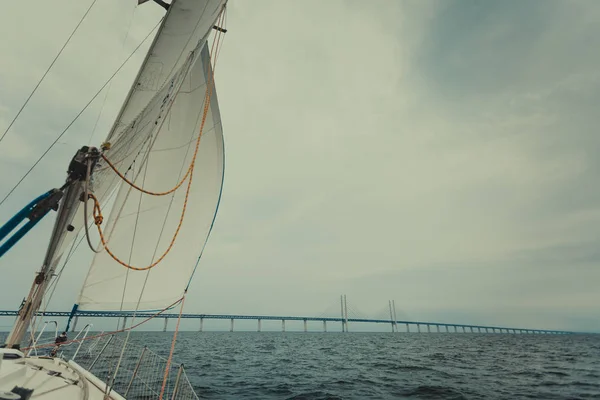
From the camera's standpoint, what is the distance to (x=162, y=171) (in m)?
7.64

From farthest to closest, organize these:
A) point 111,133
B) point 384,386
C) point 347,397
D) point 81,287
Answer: point 384,386 → point 347,397 → point 81,287 → point 111,133

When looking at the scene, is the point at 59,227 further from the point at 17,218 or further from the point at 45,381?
the point at 45,381

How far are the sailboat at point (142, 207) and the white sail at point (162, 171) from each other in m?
0.02

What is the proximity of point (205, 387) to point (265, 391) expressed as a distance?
248cm

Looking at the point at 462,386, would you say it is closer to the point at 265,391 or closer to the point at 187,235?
the point at 265,391

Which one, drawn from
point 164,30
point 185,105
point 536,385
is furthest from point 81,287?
point 536,385

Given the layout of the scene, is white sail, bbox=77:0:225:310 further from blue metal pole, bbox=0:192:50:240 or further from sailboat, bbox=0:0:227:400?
blue metal pole, bbox=0:192:50:240

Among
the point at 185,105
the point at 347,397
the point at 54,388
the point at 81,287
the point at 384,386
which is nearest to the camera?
the point at 54,388

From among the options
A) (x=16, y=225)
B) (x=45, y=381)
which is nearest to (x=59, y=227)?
(x=16, y=225)

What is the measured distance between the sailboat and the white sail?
24mm

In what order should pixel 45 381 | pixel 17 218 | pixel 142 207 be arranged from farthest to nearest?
1. pixel 142 207
2. pixel 45 381
3. pixel 17 218

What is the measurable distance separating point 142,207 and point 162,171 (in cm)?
104

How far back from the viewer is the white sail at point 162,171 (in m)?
5.57

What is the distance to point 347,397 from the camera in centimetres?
1045
